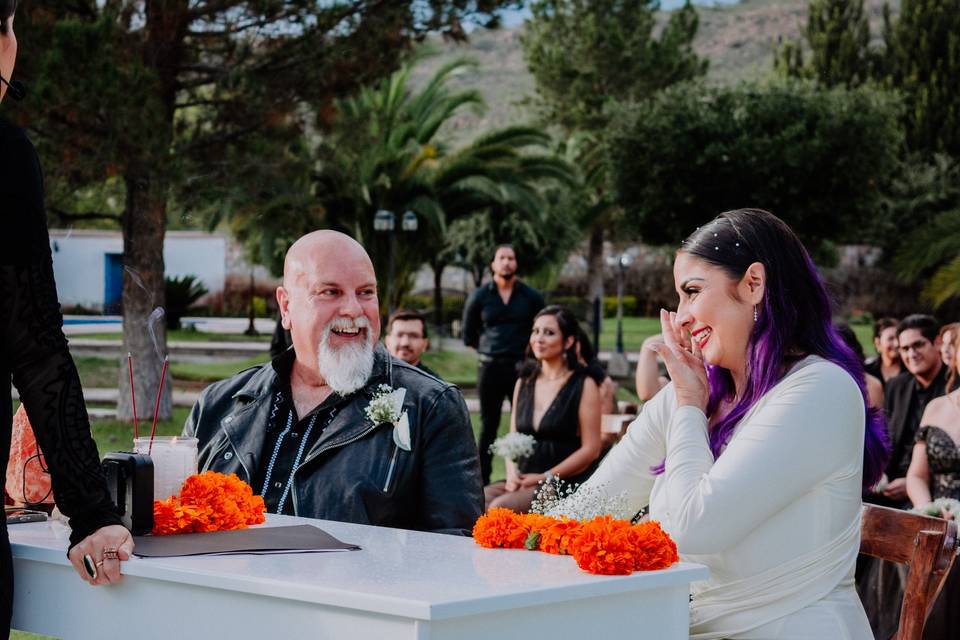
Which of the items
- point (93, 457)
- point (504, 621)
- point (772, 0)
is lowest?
point (504, 621)

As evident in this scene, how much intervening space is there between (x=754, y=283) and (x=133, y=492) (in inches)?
58.9

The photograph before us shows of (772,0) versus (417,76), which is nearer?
(417,76)

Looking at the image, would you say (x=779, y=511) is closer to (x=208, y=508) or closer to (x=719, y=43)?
(x=208, y=508)

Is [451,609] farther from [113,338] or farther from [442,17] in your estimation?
[113,338]

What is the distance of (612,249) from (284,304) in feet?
154

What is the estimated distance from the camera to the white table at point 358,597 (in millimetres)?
1975

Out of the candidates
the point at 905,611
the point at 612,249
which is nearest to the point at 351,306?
the point at 905,611

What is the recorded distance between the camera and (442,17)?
16469 millimetres

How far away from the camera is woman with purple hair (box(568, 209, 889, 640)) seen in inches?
107

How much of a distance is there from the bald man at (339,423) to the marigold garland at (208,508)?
80cm

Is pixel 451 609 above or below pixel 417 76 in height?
below

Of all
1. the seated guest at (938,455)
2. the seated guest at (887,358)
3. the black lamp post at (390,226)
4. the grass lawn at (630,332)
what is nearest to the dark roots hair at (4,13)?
the seated guest at (938,455)

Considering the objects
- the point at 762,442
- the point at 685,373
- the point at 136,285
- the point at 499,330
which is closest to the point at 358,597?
the point at 762,442

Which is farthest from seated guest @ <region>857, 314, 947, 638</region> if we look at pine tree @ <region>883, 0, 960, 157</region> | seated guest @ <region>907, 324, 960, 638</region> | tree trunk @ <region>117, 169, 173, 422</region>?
pine tree @ <region>883, 0, 960, 157</region>
